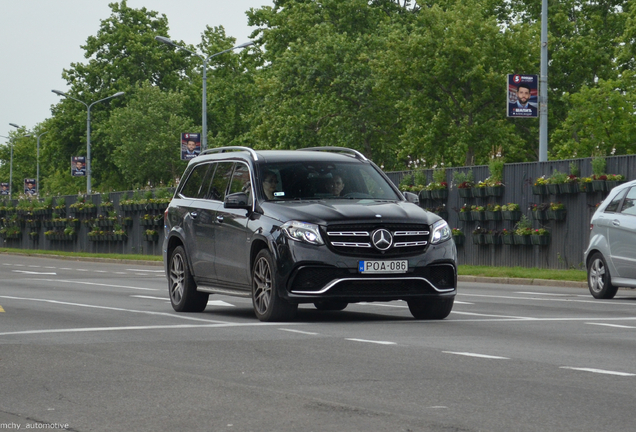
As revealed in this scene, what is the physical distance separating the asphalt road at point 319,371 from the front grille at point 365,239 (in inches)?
29.7

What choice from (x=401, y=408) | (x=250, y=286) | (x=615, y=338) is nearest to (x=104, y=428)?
(x=401, y=408)

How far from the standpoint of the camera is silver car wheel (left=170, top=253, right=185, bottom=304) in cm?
1545

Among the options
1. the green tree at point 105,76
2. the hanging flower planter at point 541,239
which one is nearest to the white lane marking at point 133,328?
the hanging flower planter at point 541,239

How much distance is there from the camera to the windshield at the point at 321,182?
13.8 m

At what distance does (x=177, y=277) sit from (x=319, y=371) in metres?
6.94

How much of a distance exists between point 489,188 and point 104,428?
79.5 feet

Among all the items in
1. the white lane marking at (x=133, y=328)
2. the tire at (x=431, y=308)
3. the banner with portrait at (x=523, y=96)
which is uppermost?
the banner with portrait at (x=523, y=96)

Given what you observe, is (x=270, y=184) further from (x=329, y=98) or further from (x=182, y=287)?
(x=329, y=98)

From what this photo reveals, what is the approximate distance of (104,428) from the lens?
6594mm

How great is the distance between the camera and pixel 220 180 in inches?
593

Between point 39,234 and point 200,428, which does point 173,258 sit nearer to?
point 200,428

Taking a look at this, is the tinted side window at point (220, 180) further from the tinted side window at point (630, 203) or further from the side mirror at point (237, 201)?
the tinted side window at point (630, 203)

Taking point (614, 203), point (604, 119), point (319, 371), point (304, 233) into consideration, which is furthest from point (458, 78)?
point (319, 371)

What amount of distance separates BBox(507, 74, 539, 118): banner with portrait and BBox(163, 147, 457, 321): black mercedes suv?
626 inches
